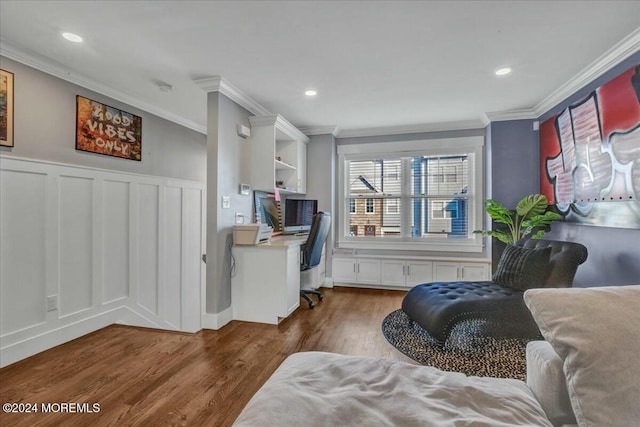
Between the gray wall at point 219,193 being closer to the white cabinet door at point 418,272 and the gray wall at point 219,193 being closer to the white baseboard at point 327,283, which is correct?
the white baseboard at point 327,283

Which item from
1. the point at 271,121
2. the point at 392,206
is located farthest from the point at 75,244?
the point at 392,206

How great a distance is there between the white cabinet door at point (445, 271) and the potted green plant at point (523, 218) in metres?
0.64

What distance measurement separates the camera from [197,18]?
6.21ft

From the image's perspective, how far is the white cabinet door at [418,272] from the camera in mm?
4051

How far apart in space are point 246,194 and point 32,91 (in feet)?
6.29

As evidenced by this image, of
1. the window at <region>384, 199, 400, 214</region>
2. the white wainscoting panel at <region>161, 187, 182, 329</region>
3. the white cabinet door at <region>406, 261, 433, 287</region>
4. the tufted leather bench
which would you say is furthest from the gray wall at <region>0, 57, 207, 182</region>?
the white cabinet door at <region>406, 261, 433, 287</region>

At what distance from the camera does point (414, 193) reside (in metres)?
4.39

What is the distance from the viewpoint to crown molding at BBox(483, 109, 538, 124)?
11.9 ft

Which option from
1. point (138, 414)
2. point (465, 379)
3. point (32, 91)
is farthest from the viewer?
point (32, 91)

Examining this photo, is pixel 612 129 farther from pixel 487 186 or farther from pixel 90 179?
pixel 90 179

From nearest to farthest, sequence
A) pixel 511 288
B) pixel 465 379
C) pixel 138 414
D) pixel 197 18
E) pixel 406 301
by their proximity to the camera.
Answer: pixel 465 379, pixel 138 414, pixel 197 18, pixel 511 288, pixel 406 301

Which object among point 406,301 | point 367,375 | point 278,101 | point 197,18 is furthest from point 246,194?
point 367,375

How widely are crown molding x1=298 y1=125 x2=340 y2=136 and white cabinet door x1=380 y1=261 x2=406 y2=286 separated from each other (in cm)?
204

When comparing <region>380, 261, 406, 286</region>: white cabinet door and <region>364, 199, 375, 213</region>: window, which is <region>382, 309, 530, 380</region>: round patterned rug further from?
<region>364, 199, 375, 213</region>: window
